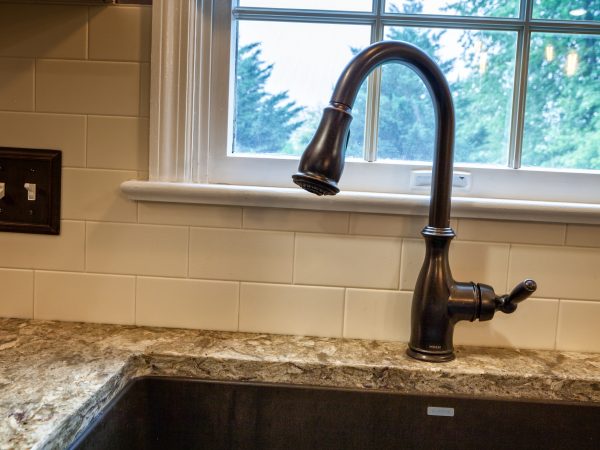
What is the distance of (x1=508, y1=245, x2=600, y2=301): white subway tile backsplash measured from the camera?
0.91 m

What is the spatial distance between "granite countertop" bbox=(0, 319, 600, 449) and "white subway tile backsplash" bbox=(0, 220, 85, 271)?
114 mm

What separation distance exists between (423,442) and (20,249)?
2.56 ft

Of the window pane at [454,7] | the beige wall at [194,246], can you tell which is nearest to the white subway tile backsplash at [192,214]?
the beige wall at [194,246]

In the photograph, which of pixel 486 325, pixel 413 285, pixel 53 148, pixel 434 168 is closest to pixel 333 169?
pixel 434 168

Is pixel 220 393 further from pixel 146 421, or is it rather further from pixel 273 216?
pixel 273 216

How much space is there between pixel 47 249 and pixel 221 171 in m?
0.35

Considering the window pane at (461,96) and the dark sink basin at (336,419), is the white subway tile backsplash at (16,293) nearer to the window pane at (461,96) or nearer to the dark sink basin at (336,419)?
the dark sink basin at (336,419)

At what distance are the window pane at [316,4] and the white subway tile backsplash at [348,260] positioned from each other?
429mm

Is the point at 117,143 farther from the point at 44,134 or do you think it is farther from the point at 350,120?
the point at 350,120

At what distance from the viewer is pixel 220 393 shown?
0.83 meters

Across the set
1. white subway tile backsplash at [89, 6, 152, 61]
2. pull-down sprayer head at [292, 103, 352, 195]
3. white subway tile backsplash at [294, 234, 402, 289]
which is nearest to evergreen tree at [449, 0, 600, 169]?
white subway tile backsplash at [294, 234, 402, 289]

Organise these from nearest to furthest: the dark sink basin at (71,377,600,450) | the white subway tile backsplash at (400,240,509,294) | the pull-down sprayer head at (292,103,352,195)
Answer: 1. the pull-down sprayer head at (292,103,352,195)
2. the dark sink basin at (71,377,600,450)
3. the white subway tile backsplash at (400,240,509,294)

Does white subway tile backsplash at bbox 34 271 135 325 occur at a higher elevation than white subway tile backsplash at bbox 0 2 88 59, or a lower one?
lower

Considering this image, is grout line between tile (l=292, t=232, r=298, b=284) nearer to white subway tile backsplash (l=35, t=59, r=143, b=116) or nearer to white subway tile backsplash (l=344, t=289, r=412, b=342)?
white subway tile backsplash (l=344, t=289, r=412, b=342)
